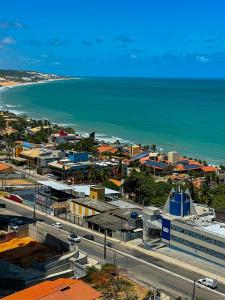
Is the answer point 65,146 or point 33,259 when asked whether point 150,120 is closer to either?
point 65,146

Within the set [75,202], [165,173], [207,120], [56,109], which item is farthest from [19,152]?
[56,109]

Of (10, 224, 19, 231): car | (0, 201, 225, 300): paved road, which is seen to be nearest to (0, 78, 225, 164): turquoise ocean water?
(0, 201, 225, 300): paved road

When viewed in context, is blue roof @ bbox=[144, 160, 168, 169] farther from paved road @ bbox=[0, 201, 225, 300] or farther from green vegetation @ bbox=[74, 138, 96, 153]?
paved road @ bbox=[0, 201, 225, 300]

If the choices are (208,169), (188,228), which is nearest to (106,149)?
(208,169)

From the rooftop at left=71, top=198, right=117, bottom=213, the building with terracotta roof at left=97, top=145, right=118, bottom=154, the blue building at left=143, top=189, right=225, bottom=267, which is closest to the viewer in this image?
the blue building at left=143, top=189, right=225, bottom=267

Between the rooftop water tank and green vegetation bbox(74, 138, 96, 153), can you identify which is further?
green vegetation bbox(74, 138, 96, 153)

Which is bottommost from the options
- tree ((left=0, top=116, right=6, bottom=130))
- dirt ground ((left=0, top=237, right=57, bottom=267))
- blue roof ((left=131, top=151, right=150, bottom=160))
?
dirt ground ((left=0, top=237, right=57, bottom=267))

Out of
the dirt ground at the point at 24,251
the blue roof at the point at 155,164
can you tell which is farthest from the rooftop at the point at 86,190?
the blue roof at the point at 155,164
